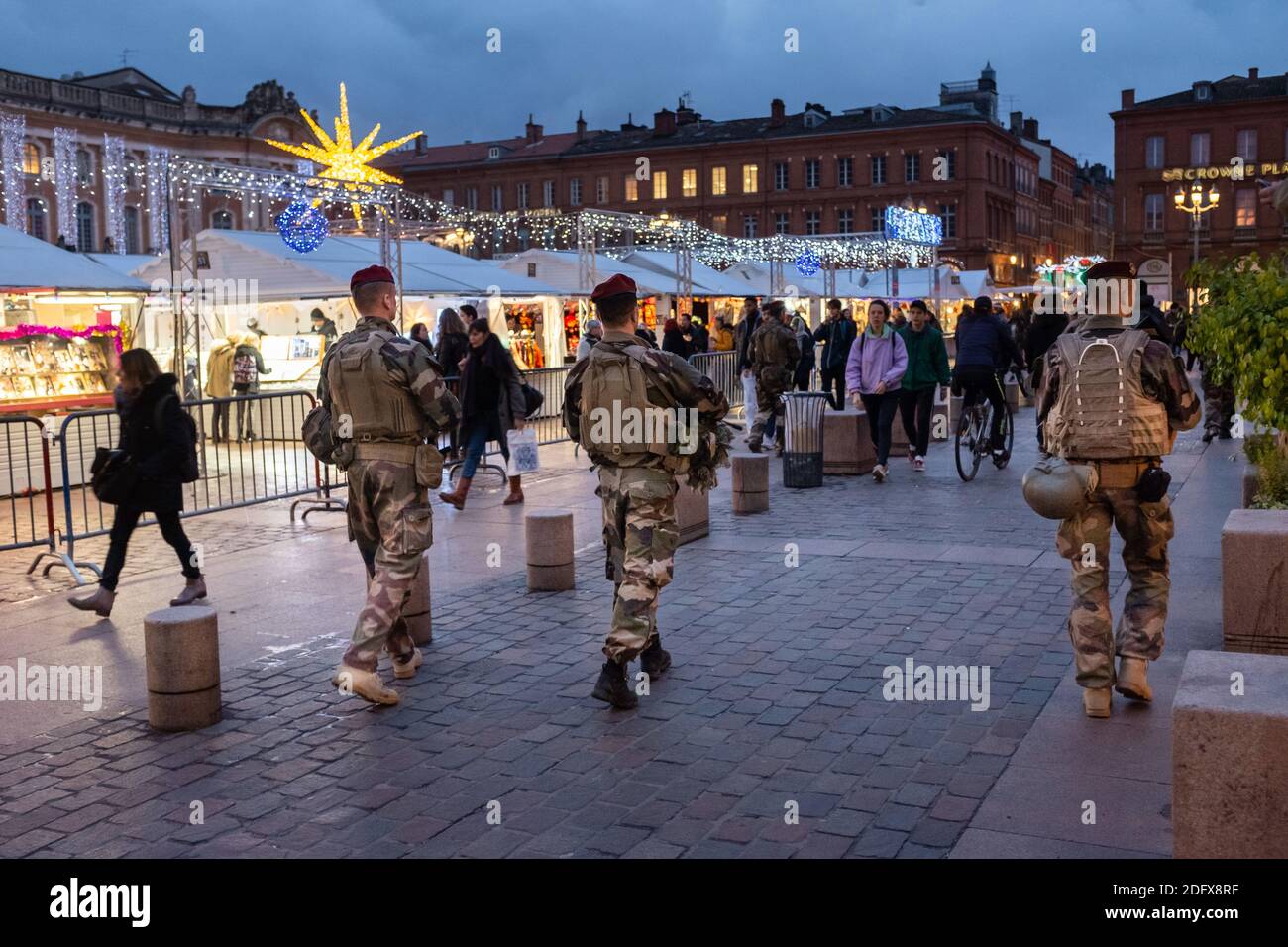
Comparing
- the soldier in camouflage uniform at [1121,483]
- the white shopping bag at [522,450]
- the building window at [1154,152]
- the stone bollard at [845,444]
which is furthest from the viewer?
the building window at [1154,152]

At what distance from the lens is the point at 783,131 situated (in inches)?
3083

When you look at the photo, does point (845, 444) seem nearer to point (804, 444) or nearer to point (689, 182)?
point (804, 444)

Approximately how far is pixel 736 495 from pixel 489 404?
263 centimetres

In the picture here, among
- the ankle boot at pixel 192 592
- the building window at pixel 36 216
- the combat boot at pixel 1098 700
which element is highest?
the building window at pixel 36 216

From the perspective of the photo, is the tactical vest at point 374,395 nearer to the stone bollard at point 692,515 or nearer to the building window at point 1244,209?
the stone bollard at point 692,515

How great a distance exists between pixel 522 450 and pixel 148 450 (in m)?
4.76

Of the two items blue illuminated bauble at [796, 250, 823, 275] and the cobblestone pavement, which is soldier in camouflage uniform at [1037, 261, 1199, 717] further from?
blue illuminated bauble at [796, 250, 823, 275]

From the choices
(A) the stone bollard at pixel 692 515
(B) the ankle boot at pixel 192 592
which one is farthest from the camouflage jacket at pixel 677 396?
(A) the stone bollard at pixel 692 515

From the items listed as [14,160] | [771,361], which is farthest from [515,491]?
[14,160]

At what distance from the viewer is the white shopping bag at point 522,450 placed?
1258cm

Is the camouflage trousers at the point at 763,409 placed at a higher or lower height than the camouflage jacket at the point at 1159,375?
lower

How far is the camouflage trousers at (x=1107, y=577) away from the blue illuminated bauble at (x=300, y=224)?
16.6 m
